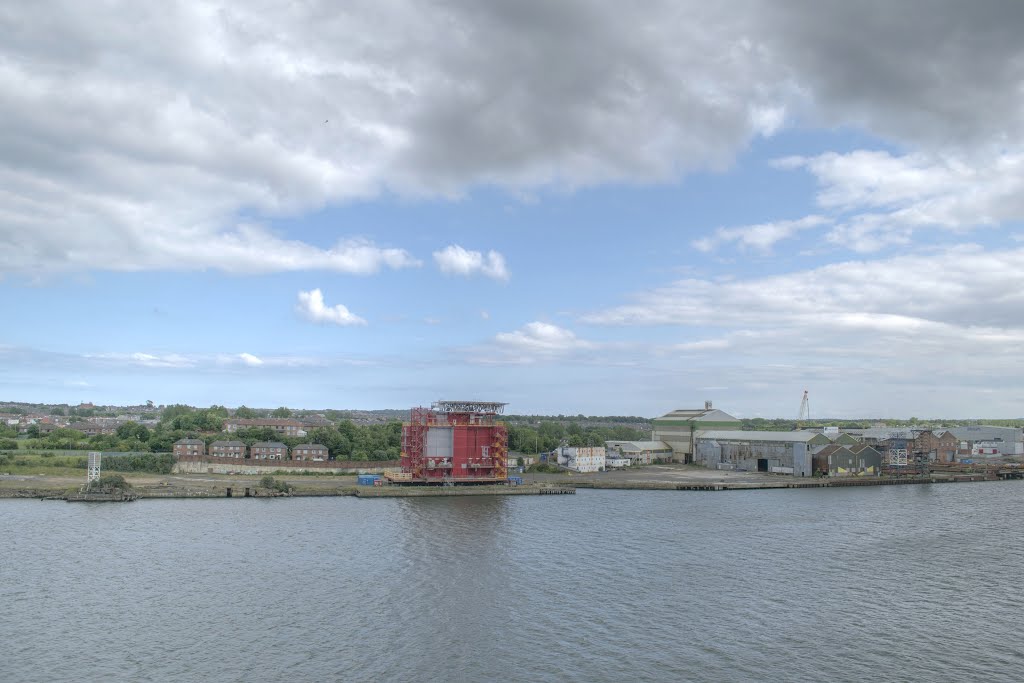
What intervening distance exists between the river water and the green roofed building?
46.7 meters

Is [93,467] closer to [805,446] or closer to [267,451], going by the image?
[267,451]

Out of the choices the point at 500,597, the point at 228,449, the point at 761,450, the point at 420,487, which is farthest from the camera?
the point at 761,450

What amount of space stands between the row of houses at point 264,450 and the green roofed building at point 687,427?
48.2 m

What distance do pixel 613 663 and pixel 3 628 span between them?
21.3 metres

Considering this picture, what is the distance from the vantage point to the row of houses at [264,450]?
78.1m

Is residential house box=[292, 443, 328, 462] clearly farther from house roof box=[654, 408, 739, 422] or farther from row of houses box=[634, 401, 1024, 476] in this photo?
house roof box=[654, 408, 739, 422]

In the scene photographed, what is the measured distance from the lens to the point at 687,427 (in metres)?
97.0

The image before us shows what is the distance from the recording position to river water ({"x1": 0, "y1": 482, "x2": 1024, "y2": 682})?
21.8m

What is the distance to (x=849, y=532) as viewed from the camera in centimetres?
4347

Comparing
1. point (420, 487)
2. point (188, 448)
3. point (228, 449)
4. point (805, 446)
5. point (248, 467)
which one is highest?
point (805, 446)

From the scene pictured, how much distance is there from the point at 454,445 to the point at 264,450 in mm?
30944

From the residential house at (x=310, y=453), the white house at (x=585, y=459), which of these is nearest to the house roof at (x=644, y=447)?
the white house at (x=585, y=459)

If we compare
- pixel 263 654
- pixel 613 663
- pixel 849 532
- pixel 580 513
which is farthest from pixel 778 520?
pixel 263 654

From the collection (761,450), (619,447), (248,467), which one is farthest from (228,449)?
(761,450)
